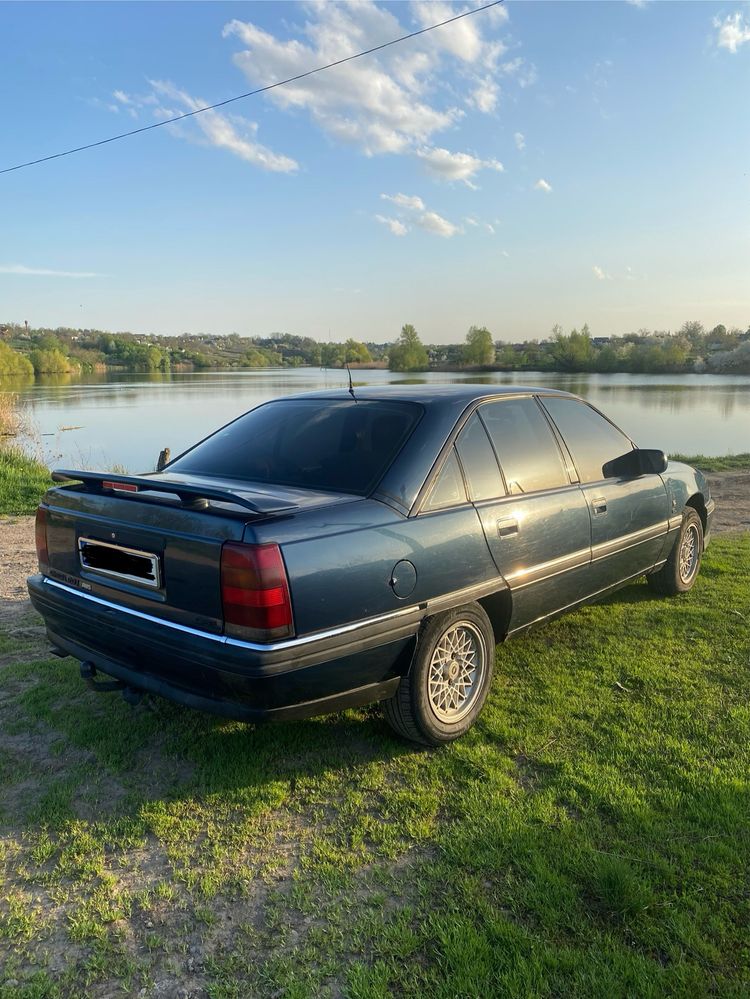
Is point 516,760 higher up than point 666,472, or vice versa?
point 666,472

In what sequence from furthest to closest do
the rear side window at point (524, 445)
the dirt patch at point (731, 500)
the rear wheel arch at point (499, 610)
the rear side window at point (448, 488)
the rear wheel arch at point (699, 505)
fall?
the dirt patch at point (731, 500) < the rear wheel arch at point (699, 505) < the rear side window at point (524, 445) < the rear wheel arch at point (499, 610) < the rear side window at point (448, 488)

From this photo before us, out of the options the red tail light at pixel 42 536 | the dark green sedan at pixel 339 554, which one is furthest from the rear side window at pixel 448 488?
the red tail light at pixel 42 536

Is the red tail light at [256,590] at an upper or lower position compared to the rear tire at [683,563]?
upper

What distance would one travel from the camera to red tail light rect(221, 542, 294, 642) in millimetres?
2350

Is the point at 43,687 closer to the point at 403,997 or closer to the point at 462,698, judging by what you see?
the point at 462,698

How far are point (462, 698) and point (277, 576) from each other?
1357 mm

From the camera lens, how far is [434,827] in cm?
249

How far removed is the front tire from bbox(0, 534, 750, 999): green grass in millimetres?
132

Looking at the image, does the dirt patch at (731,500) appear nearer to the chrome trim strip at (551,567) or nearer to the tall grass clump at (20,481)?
the chrome trim strip at (551,567)

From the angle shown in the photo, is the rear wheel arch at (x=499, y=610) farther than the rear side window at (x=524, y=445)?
No

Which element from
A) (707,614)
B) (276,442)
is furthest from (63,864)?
(707,614)

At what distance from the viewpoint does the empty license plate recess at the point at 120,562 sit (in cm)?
267

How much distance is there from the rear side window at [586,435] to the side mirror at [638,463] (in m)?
0.06

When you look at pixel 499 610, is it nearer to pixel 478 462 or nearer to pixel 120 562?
pixel 478 462
